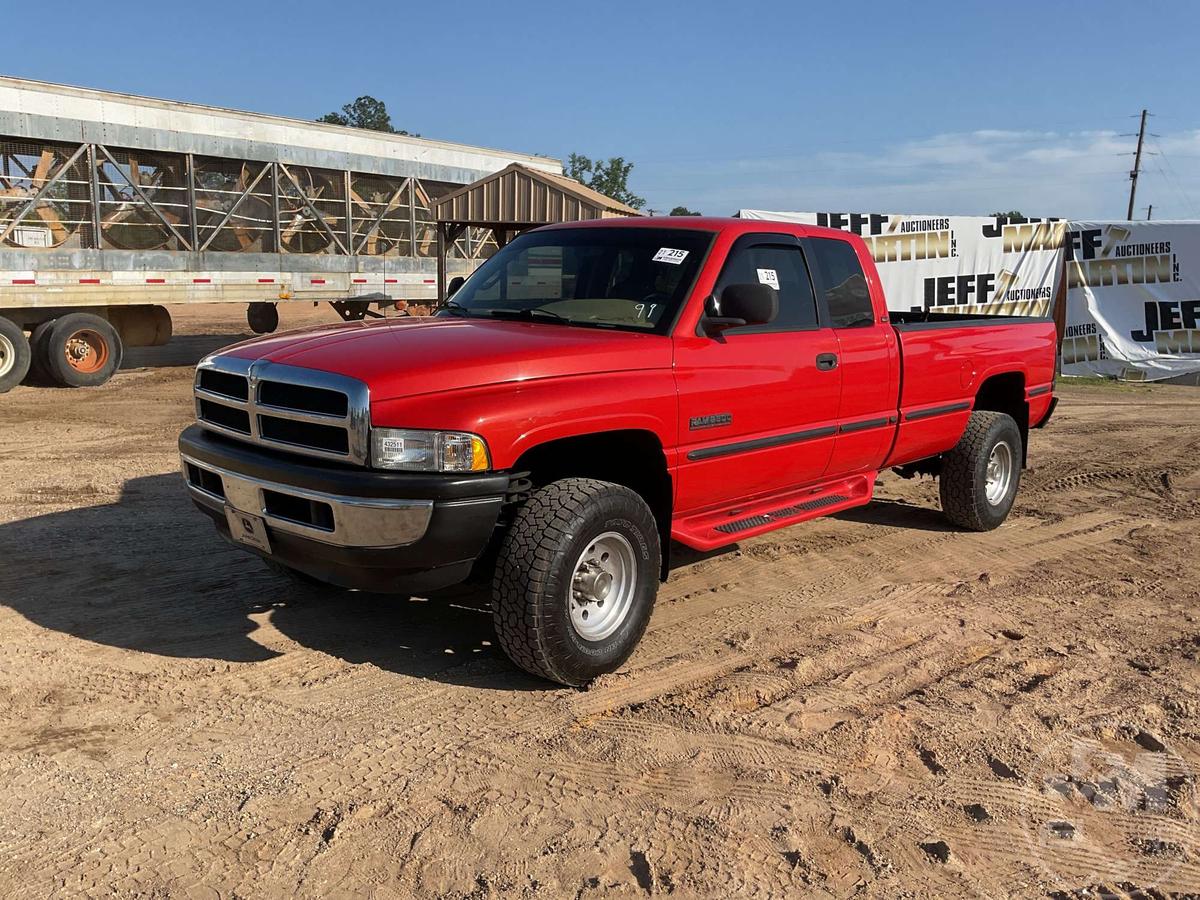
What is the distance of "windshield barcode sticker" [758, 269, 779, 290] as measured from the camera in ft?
16.9

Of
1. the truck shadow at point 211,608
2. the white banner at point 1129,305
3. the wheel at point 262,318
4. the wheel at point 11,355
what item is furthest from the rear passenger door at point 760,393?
the wheel at point 262,318

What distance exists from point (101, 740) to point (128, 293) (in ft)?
37.1

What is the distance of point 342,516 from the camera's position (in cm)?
366

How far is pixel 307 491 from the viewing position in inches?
147

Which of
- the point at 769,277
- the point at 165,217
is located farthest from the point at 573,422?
the point at 165,217

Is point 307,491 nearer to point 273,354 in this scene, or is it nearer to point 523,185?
point 273,354

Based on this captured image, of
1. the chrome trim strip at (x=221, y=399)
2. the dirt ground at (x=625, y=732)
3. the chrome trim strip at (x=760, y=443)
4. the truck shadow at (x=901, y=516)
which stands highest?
the chrome trim strip at (x=221, y=399)

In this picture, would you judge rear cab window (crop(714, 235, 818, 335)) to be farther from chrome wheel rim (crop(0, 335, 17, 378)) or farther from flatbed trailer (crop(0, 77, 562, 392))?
chrome wheel rim (crop(0, 335, 17, 378))

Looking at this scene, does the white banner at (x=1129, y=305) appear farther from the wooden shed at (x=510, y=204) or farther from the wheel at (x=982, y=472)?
the wheel at (x=982, y=472)

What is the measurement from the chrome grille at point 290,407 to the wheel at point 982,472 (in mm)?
4514

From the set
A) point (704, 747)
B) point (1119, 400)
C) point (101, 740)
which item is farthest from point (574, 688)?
A: point (1119, 400)

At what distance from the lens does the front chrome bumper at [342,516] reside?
11.9 feet

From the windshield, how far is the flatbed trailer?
9.77m

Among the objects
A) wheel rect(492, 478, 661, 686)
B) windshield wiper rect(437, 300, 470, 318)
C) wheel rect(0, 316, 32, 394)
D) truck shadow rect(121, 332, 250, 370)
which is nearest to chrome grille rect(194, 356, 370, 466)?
wheel rect(492, 478, 661, 686)
